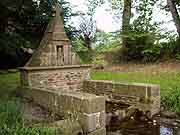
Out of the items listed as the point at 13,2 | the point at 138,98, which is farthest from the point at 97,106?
the point at 13,2

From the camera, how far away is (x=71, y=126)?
599 cm

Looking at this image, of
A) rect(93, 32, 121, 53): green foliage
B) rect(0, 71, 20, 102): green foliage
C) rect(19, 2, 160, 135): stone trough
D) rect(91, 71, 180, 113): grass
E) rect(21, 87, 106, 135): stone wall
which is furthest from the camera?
rect(93, 32, 121, 53): green foliage

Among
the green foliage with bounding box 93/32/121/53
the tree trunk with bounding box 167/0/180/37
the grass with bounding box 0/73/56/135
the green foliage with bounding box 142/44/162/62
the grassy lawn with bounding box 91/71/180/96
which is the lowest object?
the grass with bounding box 0/73/56/135

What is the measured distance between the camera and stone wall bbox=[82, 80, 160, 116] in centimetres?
835

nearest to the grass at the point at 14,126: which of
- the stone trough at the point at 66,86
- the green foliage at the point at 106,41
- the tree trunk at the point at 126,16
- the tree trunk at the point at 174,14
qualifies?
the stone trough at the point at 66,86

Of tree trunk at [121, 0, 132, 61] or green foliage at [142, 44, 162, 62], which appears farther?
tree trunk at [121, 0, 132, 61]

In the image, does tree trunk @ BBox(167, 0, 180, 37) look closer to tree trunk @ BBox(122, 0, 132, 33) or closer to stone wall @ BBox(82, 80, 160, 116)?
tree trunk @ BBox(122, 0, 132, 33)

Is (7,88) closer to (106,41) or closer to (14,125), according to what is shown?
(14,125)

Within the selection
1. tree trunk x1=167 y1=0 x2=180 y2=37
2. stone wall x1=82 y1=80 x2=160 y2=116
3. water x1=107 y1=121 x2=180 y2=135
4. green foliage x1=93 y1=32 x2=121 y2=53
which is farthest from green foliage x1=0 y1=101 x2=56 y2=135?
tree trunk x1=167 y1=0 x2=180 y2=37

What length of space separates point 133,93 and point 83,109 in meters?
2.93

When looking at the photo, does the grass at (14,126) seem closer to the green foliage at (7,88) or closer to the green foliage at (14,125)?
the green foliage at (14,125)

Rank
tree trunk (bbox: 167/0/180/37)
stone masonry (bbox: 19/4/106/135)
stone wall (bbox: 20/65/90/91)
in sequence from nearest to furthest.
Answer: stone masonry (bbox: 19/4/106/135) → stone wall (bbox: 20/65/90/91) → tree trunk (bbox: 167/0/180/37)

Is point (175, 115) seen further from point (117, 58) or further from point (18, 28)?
point (117, 58)

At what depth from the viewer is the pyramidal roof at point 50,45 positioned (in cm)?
970
